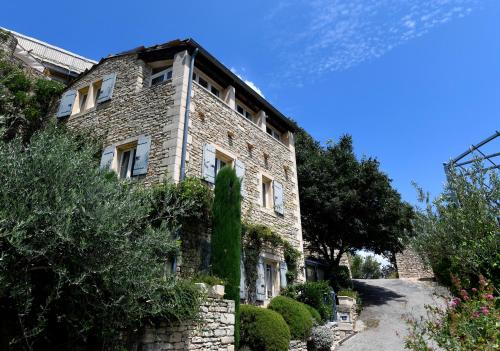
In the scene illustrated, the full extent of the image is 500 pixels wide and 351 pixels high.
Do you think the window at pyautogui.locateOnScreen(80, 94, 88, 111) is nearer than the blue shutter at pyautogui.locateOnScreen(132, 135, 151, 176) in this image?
No

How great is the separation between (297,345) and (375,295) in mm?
10453

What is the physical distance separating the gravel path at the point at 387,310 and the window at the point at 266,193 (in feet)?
16.7

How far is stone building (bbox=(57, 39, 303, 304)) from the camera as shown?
384 inches

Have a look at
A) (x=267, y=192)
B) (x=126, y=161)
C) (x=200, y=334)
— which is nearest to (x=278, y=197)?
(x=267, y=192)

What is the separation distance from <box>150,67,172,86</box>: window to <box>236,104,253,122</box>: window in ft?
9.31

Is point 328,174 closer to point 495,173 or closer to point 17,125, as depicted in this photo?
point 495,173

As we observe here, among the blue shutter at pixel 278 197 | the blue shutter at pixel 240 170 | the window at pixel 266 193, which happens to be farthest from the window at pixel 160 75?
the blue shutter at pixel 278 197

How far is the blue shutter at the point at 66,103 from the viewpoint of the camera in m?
12.6

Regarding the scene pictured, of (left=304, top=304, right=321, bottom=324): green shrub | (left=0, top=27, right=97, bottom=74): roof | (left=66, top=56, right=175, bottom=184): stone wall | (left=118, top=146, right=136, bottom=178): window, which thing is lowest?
(left=304, top=304, right=321, bottom=324): green shrub

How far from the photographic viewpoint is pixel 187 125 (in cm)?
974

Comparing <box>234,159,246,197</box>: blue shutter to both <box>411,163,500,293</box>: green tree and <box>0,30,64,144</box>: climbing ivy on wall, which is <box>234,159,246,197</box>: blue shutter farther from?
<box>0,30,64,144</box>: climbing ivy on wall

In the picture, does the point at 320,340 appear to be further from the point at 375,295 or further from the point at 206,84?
the point at 375,295

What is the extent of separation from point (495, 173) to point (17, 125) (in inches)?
560

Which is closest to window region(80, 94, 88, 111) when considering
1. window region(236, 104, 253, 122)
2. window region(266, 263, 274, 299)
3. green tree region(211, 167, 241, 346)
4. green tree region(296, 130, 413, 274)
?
window region(236, 104, 253, 122)
